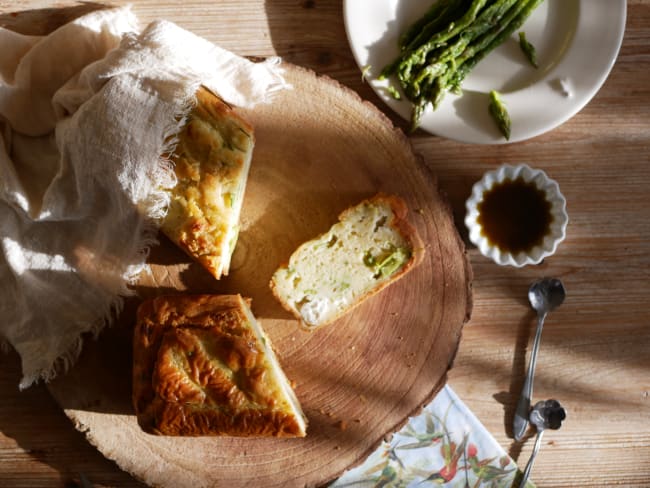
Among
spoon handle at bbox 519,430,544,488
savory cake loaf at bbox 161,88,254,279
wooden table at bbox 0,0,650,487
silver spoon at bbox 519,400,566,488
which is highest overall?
savory cake loaf at bbox 161,88,254,279

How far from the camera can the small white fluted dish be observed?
14.4 feet

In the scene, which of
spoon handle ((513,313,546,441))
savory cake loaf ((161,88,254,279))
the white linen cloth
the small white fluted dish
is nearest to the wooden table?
spoon handle ((513,313,546,441))

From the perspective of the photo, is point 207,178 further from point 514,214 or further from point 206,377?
point 514,214

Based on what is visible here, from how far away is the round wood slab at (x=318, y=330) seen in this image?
4.30 metres

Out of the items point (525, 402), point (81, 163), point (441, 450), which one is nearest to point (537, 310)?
point (525, 402)

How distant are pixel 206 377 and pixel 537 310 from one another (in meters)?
2.60

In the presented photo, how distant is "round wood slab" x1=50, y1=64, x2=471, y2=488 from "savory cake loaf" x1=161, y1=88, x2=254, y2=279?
41 centimetres

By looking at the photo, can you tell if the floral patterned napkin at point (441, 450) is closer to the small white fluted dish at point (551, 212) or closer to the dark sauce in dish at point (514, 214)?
the small white fluted dish at point (551, 212)

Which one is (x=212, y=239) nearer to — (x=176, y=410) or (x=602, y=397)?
(x=176, y=410)

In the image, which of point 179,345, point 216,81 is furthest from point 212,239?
point 216,81

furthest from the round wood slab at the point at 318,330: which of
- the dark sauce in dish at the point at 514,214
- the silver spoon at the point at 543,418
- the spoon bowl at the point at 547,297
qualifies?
the silver spoon at the point at 543,418

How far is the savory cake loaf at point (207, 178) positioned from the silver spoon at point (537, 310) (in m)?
2.46

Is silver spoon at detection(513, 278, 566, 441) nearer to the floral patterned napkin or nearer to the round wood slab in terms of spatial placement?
the floral patterned napkin

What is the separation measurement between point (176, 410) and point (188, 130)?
6.07 ft
